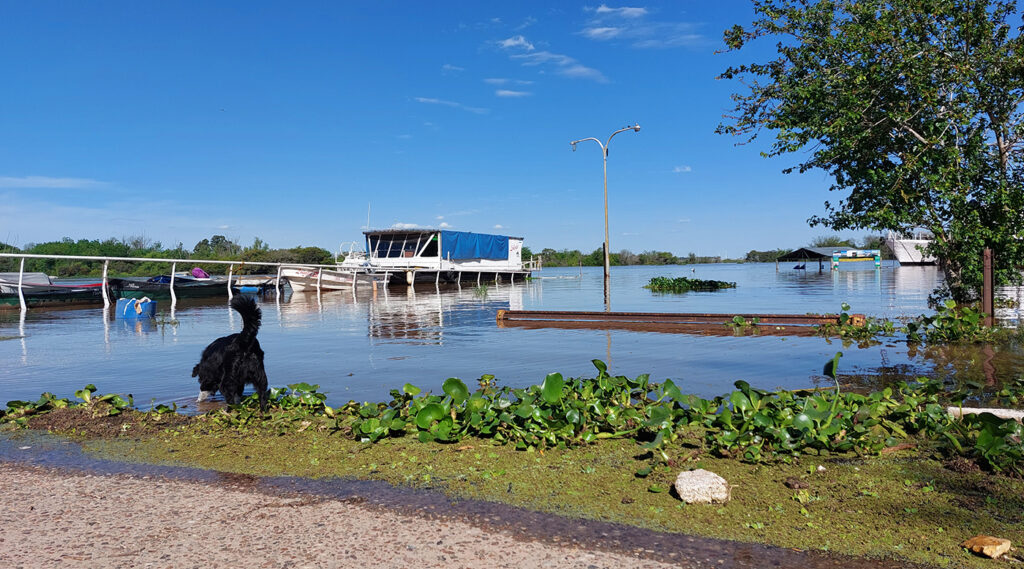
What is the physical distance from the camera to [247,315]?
642 centimetres

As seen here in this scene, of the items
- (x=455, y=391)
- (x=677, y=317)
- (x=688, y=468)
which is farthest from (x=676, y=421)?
(x=677, y=317)

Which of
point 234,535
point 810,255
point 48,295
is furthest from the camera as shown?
point 810,255

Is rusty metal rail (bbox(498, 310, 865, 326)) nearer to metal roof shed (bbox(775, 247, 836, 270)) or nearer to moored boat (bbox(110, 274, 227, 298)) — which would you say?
moored boat (bbox(110, 274, 227, 298))

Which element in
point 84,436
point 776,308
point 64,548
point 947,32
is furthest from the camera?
point 776,308

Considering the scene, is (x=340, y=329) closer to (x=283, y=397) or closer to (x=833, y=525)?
(x=283, y=397)

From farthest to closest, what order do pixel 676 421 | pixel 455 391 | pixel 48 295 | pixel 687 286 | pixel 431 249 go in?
pixel 431 249 → pixel 687 286 → pixel 48 295 → pixel 455 391 → pixel 676 421

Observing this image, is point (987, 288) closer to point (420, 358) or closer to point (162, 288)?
point (420, 358)

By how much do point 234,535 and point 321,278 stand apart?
38.0 m

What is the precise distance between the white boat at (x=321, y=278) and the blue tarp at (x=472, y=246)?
7440 millimetres

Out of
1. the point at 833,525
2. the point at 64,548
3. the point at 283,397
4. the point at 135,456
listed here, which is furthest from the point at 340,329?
the point at 833,525

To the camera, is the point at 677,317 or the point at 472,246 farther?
the point at 472,246

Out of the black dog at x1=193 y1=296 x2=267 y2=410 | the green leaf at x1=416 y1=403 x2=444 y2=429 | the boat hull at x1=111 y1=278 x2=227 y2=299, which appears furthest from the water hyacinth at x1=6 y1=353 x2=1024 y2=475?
the boat hull at x1=111 y1=278 x2=227 y2=299

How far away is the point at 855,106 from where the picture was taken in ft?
36.9

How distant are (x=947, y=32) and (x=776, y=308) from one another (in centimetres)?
1183
